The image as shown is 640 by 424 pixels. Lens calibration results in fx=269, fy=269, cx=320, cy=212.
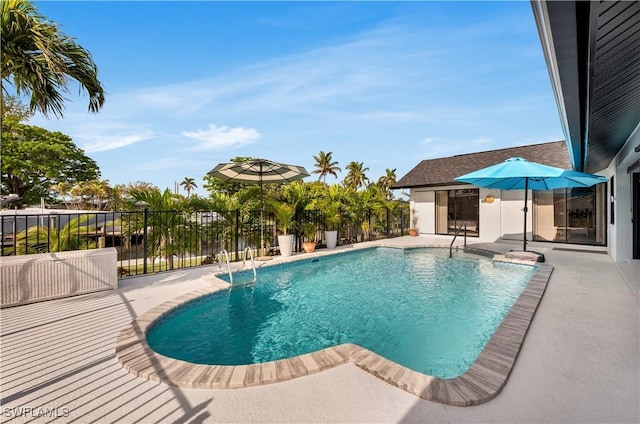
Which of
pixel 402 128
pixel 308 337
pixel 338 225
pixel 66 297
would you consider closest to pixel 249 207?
pixel 338 225

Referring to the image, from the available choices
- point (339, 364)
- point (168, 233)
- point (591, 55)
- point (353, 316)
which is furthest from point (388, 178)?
point (339, 364)

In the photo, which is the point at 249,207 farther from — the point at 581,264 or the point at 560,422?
the point at 581,264

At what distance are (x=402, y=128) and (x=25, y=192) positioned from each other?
124ft

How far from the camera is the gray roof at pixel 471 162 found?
1266 cm

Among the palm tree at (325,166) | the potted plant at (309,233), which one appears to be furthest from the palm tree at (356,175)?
the potted plant at (309,233)

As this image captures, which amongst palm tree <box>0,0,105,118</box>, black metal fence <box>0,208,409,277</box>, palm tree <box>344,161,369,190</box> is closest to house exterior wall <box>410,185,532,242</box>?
black metal fence <box>0,208,409,277</box>

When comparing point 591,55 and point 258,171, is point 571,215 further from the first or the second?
point 258,171

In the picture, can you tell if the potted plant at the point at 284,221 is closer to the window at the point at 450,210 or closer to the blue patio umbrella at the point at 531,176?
the blue patio umbrella at the point at 531,176

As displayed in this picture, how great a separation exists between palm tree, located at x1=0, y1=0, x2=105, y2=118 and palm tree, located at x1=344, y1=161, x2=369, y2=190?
117 feet

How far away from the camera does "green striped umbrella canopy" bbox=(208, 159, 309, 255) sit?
841cm

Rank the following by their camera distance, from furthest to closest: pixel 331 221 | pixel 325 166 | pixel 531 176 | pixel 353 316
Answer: pixel 325 166 → pixel 331 221 → pixel 531 176 → pixel 353 316

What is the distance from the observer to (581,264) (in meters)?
7.47

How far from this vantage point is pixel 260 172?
29.2ft

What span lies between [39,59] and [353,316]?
22.3 ft
